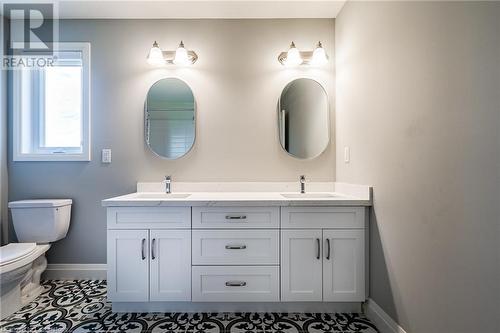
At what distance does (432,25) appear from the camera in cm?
107

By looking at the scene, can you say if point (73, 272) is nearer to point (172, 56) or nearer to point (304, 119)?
point (172, 56)

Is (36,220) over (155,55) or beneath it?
beneath

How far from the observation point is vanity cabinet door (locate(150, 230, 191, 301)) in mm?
1549

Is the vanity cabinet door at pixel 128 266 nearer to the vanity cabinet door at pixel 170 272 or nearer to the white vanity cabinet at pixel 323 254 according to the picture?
the vanity cabinet door at pixel 170 272

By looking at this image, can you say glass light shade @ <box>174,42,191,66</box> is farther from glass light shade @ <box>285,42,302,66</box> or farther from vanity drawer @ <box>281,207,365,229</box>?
vanity drawer @ <box>281,207,365,229</box>

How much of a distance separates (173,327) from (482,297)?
157 cm

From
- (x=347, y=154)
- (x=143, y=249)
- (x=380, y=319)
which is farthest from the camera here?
(x=347, y=154)

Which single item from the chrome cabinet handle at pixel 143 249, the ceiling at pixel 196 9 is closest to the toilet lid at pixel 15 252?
the chrome cabinet handle at pixel 143 249

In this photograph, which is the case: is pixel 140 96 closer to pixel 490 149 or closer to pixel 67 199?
pixel 67 199

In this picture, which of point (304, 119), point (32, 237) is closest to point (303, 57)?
point (304, 119)

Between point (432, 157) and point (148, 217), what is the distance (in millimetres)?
1656

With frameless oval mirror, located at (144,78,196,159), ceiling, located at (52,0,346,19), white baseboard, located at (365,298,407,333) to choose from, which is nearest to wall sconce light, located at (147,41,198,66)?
frameless oval mirror, located at (144,78,196,159)

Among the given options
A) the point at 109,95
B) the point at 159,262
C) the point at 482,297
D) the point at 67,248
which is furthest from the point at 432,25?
the point at 67,248

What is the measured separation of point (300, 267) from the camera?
1.56m
